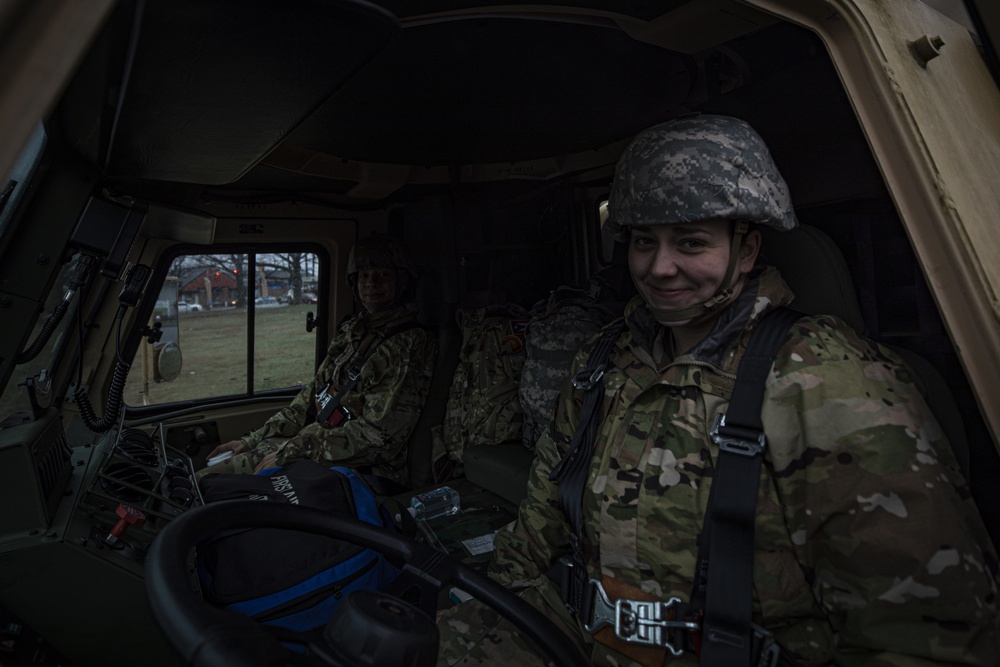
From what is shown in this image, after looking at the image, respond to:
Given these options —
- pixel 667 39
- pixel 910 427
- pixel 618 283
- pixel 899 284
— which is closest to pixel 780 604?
pixel 910 427

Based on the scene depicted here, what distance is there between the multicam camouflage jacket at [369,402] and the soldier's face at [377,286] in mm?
77

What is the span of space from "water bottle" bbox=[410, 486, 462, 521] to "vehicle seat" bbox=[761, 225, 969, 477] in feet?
5.25

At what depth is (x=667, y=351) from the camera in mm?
1561

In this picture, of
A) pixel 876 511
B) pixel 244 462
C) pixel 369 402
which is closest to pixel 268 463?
pixel 244 462

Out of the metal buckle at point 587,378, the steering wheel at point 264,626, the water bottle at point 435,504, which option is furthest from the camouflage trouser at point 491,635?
the water bottle at point 435,504

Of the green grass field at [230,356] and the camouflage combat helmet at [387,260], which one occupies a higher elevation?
the camouflage combat helmet at [387,260]

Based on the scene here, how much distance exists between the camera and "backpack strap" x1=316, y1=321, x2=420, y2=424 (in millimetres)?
3221

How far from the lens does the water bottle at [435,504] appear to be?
256 centimetres

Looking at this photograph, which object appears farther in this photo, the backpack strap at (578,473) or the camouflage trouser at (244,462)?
the camouflage trouser at (244,462)

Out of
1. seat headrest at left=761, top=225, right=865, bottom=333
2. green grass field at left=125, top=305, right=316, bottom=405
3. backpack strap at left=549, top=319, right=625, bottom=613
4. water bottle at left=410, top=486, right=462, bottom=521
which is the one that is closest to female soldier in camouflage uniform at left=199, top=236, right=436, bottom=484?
green grass field at left=125, top=305, right=316, bottom=405

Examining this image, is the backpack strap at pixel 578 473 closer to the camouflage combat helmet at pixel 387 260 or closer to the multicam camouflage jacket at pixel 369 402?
the multicam camouflage jacket at pixel 369 402

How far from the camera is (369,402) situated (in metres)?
3.11

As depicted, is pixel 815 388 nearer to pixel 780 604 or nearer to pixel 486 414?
pixel 780 604

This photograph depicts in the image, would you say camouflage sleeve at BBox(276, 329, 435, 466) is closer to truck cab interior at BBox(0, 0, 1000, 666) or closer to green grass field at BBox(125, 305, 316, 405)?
truck cab interior at BBox(0, 0, 1000, 666)
